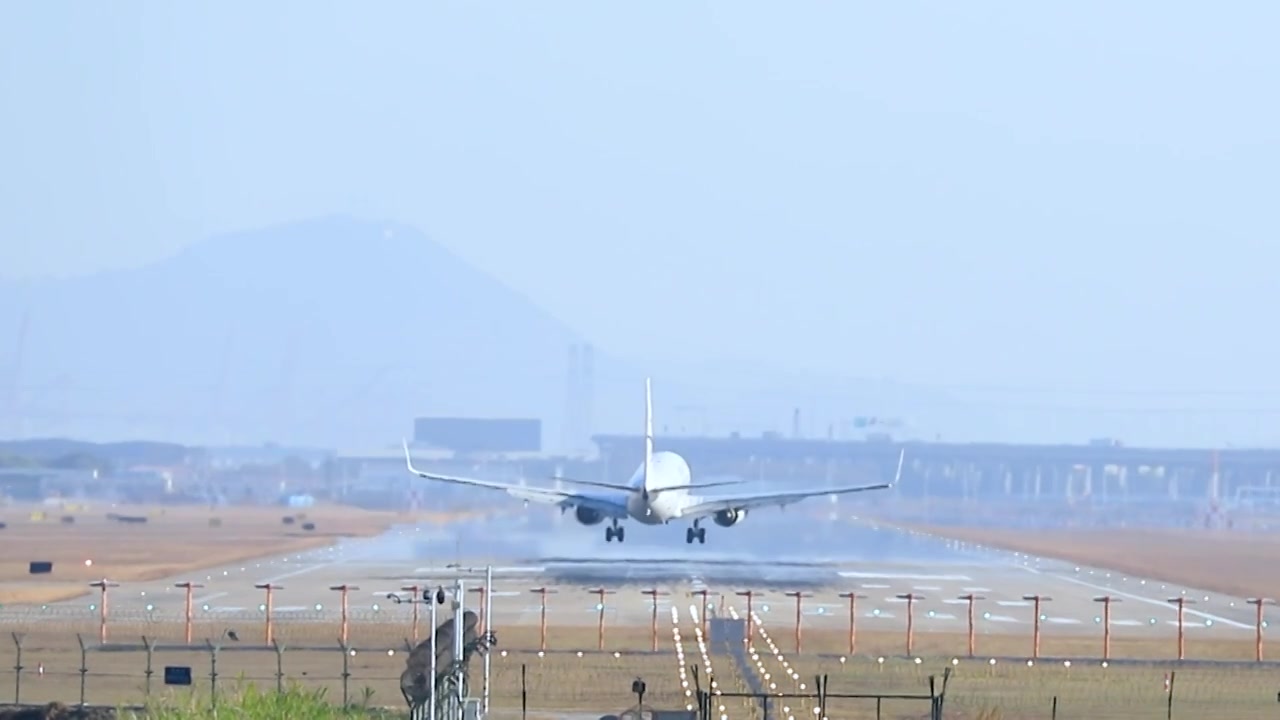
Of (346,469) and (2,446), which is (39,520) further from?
(346,469)

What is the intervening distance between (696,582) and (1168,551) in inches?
1284

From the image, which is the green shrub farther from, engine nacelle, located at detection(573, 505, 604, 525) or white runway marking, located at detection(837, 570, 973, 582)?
white runway marking, located at detection(837, 570, 973, 582)

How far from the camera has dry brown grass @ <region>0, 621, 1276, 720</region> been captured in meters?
39.5

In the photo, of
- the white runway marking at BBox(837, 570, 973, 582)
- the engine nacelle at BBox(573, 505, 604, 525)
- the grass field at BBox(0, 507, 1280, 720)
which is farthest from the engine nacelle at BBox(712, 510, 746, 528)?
the grass field at BBox(0, 507, 1280, 720)

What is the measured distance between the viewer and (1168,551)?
9669 centimetres

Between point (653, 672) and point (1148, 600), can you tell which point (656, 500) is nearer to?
point (1148, 600)

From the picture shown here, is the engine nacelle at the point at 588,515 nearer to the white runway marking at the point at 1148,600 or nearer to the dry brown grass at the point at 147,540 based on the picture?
the dry brown grass at the point at 147,540

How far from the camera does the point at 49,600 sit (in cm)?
6034

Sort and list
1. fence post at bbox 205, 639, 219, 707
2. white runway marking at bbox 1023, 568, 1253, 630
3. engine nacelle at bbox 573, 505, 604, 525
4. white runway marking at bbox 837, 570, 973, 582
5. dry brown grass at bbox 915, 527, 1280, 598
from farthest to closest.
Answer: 1. dry brown grass at bbox 915, 527, 1280, 598
2. engine nacelle at bbox 573, 505, 604, 525
3. white runway marking at bbox 837, 570, 973, 582
4. white runway marking at bbox 1023, 568, 1253, 630
5. fence post at bbox 205, 639, 219, 707

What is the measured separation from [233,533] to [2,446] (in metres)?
73.8

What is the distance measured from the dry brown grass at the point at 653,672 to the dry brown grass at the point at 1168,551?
80.9ft

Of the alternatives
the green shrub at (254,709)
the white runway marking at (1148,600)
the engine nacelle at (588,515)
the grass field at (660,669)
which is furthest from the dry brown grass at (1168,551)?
the green shrub at (254,709)

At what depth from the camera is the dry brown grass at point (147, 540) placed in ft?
227

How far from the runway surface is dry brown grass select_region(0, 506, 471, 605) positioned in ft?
6.62
